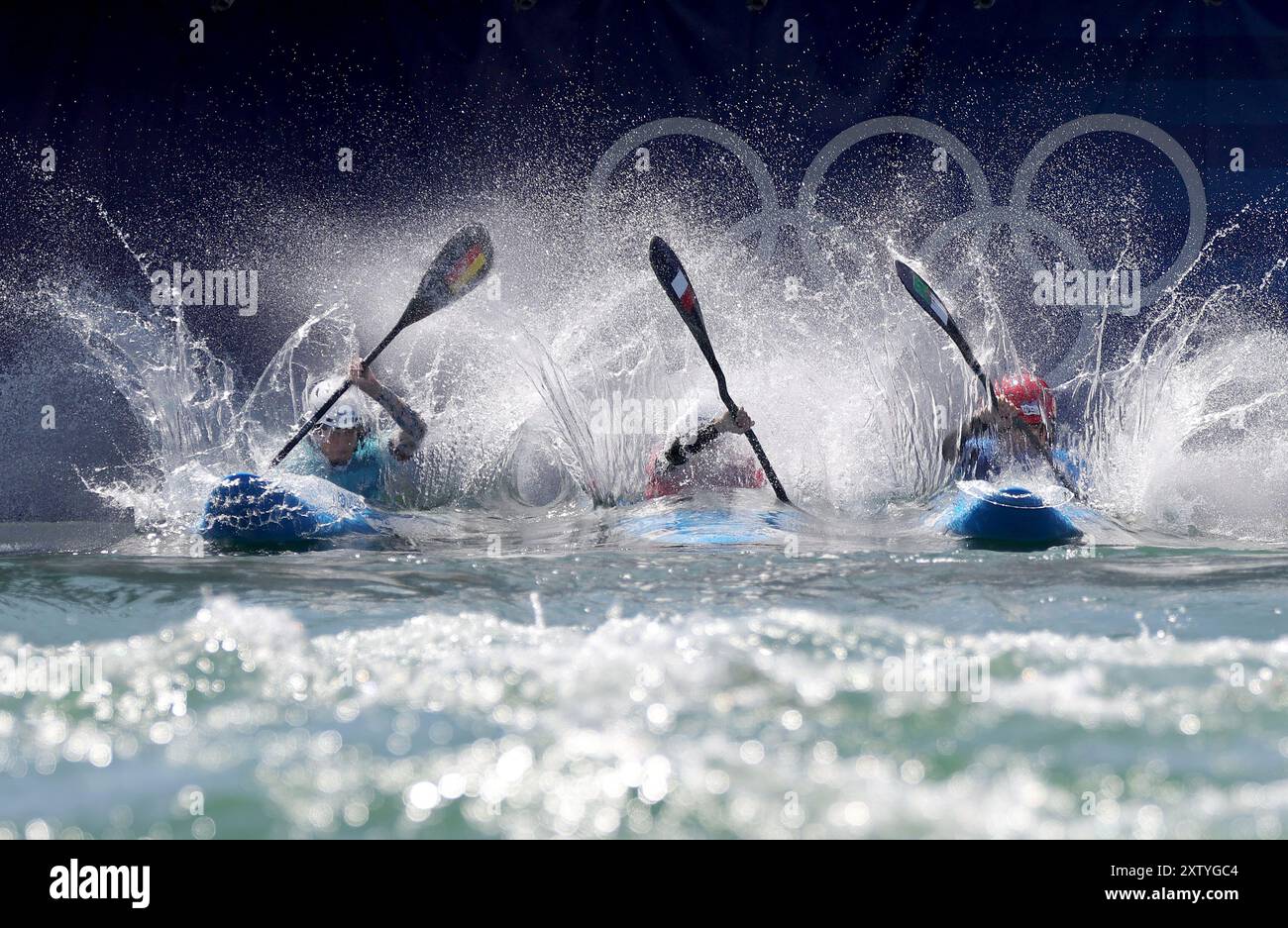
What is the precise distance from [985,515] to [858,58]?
10.6ft

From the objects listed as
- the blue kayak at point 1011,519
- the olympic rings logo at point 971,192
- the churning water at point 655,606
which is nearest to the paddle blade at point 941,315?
the churning water at point 655,606

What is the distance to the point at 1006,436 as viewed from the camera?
535 centimetres

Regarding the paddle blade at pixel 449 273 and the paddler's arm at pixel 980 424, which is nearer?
the paddler's arm at pixel 980 424

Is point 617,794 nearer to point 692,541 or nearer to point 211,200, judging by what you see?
point 692,541

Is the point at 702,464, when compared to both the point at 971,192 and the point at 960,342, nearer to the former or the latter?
the point at 960,342

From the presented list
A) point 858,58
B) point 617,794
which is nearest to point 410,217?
point 858,58

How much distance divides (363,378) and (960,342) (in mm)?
2727

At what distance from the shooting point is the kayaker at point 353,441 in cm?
546

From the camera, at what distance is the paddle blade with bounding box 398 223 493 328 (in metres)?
5.55

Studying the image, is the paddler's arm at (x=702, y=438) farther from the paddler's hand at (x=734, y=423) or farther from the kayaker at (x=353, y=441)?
the kayaker at (x=353, y=441)

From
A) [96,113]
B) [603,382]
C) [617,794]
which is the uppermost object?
[96,113]

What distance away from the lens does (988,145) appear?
6.61m

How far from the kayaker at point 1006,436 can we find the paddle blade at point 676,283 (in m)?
1.29

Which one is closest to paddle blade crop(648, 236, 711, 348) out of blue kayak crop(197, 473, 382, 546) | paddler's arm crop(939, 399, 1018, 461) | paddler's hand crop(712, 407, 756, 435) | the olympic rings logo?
paddler's hand crop(712, 407, 756, 435)
